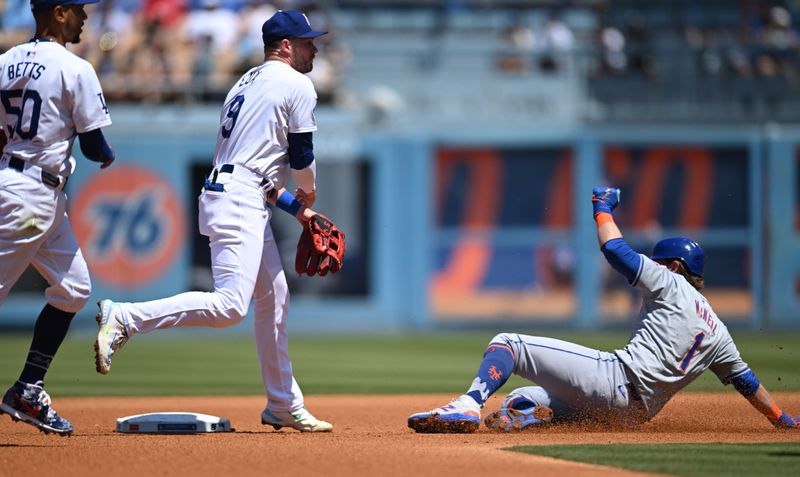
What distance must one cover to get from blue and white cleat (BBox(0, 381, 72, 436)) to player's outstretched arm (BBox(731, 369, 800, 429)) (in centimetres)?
320

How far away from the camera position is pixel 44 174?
498 cm

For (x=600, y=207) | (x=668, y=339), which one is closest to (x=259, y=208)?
(x=600, y=207)

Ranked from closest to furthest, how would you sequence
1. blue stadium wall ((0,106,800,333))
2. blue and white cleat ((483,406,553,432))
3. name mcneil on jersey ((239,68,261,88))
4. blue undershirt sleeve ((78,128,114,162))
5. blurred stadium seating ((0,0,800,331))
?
blue undershirt sleeve ((78,128,114,162)) < name mcneil on jersey ((239,68,261,88)) < blue and white cleat ((483,406,553,432)) < blue stadium wall ((0,106,800,333)) < blurred stadium seating ((0,0,800,331))

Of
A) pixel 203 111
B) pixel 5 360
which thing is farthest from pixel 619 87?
pixel 5 360

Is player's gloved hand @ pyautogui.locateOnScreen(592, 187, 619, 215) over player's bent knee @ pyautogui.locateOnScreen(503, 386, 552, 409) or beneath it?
over

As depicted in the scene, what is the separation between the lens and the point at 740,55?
18.4 meters

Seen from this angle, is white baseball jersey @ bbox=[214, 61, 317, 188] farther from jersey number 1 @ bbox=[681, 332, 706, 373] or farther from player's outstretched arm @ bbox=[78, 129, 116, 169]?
jersey number 1 @ bbox=[681, 332, 706, 373]

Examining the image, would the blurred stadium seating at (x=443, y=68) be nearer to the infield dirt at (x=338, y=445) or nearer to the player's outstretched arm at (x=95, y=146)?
the infield dirt at (x=338, y=445)

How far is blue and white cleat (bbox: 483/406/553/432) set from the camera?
18.5ft

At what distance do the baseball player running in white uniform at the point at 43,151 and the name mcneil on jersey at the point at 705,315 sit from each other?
2768mm

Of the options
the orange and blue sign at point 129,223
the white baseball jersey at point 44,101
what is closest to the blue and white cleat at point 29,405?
the white baseball jersey at point 44,101

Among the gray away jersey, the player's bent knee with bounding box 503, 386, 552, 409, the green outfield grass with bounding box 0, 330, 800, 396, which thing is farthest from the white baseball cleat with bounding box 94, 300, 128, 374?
the green outfield grass with bounding box 0, 330, 800, 396

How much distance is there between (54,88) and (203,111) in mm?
12306

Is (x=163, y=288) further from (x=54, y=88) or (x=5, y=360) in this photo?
(x=54, y=88)
